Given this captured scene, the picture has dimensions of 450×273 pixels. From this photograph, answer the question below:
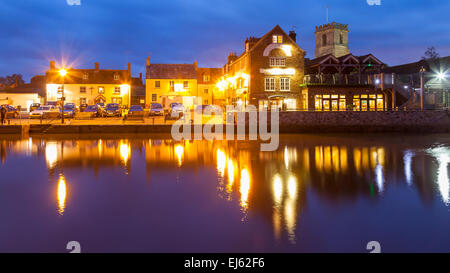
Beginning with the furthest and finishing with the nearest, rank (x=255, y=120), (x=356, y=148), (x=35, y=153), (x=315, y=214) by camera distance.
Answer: (x=255, y=120) < (x=356, y=148) < (x=35, y=153) < (x=315, y=214)

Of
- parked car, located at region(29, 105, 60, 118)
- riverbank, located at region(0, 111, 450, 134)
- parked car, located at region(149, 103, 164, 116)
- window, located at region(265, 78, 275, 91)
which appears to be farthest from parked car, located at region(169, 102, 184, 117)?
parked car, located at region(29, 105, 60, 118)

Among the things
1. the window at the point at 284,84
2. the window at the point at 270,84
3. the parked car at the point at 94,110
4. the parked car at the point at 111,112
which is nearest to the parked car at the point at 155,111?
the parked car at the point at 111,112

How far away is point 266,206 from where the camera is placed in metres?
10.4

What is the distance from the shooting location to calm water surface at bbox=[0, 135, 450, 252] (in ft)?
26.1

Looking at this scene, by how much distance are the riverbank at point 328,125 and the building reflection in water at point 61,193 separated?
19.0m

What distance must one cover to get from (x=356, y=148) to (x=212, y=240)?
18.0m

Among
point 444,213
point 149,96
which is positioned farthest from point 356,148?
point 149,96

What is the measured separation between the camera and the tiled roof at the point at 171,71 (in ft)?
210

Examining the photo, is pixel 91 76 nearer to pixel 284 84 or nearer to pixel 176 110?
pixel 176 110

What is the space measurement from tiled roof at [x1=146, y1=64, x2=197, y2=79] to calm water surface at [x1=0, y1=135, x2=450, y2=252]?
44.1m

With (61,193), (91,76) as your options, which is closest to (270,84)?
(91,76)
